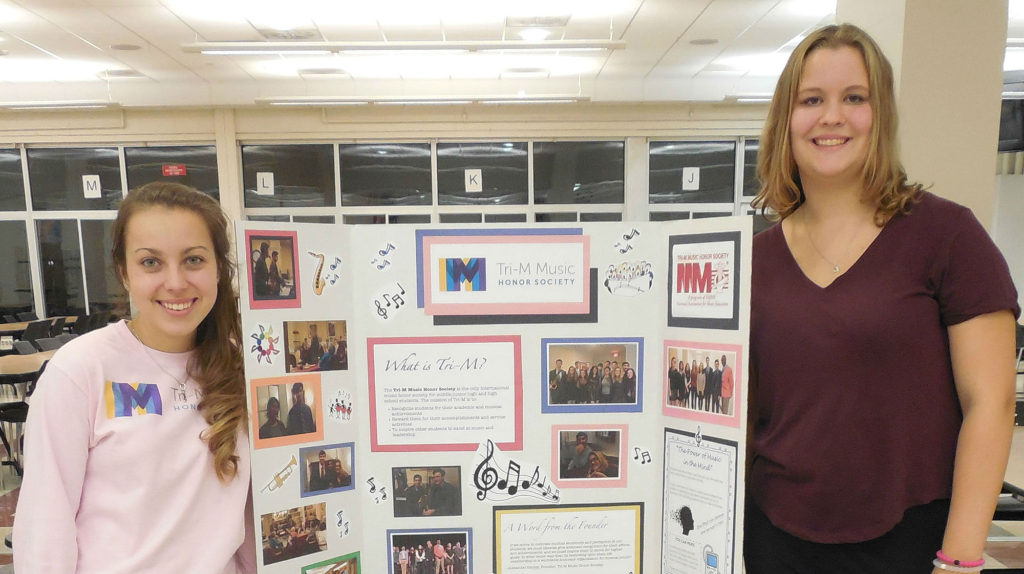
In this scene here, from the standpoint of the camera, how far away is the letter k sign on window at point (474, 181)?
8.48 meters

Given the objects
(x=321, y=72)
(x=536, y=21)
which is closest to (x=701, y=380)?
(x=536, y=21)

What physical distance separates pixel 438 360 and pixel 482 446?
0.21m

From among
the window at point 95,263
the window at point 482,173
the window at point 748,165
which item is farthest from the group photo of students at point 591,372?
the window at point 95,263

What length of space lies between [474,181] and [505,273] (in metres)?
7.48

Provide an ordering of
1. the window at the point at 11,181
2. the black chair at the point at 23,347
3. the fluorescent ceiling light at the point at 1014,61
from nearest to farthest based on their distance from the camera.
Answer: the black chair at the point at 23,347, the fluorescent ceiling light at the point at 1014,61, the window at the point at 11,181

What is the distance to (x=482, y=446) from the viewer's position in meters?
1.22

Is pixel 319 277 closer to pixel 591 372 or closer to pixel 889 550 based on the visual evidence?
pixel 591 372

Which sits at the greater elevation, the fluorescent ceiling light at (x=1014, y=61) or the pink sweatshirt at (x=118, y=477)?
the fluorescent ceiling light at (x=1014, y=61)

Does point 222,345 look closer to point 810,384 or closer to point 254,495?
point 254,495

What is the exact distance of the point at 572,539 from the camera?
1.24 meters

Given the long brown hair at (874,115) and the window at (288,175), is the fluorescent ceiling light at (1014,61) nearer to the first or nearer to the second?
the long brown hair at (874,115)

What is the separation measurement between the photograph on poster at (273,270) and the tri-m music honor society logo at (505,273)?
26cm

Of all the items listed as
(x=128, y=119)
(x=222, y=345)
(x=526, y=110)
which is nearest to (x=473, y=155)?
(x=526, y=110)

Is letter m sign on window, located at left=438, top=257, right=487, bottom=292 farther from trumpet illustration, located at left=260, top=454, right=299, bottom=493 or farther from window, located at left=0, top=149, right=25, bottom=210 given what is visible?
window, located at left=0, top=149, right=25, bottom=210
